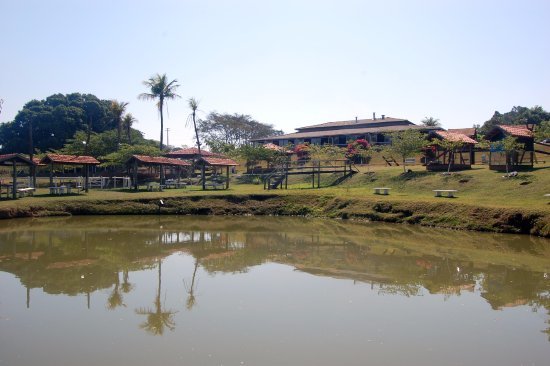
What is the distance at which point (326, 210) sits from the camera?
27438mm

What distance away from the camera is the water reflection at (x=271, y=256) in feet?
38.2

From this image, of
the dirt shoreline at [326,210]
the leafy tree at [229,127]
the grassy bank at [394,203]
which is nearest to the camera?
the dirt shoreline at [326,210]

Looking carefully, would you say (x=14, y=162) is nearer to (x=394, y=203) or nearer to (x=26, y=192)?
(x=26, y=192)

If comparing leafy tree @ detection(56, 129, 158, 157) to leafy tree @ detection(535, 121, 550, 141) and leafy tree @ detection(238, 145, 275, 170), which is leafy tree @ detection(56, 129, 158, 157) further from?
leafy tree @ detection(535, 121, 550, 141)

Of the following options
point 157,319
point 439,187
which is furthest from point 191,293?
point 439,187

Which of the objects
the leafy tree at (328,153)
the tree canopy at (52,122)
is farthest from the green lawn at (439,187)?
the tree canopy at (52,122)

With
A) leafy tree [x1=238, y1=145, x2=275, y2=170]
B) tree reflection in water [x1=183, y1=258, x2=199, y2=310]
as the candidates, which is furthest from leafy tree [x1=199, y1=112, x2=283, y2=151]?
tree reflection in water [x1=183, y1=258, x2=199, y2=310]

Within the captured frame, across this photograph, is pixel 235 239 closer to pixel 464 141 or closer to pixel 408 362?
pixel 408 362

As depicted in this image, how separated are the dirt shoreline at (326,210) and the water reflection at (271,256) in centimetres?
124

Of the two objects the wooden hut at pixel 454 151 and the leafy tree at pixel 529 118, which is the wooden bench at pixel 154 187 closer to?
the wooden hut at pixel 454 151

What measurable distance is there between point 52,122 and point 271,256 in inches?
2190

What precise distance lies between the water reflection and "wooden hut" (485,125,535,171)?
12.8 metres

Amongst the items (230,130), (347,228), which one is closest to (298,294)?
(347,228)

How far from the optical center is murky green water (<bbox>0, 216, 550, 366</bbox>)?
7.73 m
